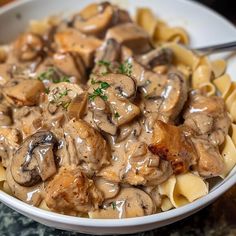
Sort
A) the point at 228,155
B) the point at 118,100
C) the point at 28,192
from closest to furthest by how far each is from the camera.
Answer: the point at 28,192 < the point at 118,100 < the point at 228,155

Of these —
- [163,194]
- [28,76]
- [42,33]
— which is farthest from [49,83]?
[163,194]

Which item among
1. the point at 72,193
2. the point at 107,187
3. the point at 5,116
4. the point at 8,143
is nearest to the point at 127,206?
the point at 107,187

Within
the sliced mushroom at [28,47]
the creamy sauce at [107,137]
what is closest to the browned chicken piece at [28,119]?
the creamy sauce at [107,137]

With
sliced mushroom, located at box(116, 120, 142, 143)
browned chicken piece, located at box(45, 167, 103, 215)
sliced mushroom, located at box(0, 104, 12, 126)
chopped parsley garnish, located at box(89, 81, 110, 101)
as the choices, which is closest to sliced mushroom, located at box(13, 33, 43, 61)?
sliced mushroom, located at box(0, 104, 12, 126)

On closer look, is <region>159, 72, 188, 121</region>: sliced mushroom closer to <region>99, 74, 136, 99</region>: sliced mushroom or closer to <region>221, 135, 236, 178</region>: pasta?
<region>99, 74, 136, 99</region>: sliced mushroom

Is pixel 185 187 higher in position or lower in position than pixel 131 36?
lower

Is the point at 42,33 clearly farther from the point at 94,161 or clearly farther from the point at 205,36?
the point at 94,161

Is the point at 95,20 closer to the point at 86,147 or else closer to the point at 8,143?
the point at 8,143
